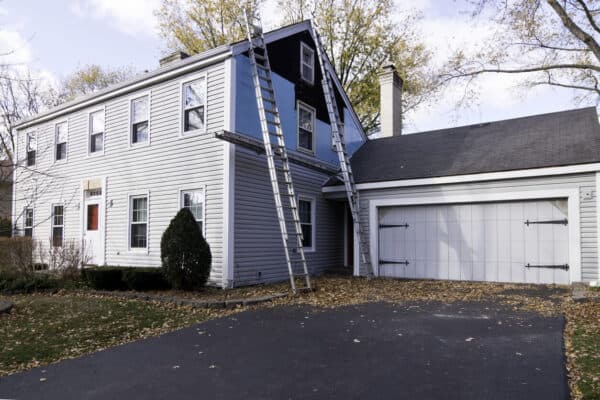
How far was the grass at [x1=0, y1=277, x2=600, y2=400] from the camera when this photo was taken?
5.13m

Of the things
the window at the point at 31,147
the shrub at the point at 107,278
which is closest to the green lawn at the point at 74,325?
the shrub at the point at 107,278

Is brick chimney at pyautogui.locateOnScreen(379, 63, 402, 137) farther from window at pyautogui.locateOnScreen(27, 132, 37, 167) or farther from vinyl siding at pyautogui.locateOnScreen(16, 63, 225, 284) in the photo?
window at pyautogui.locateOnScreen(27, 132, 37, 167)

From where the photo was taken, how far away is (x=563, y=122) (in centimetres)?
1205

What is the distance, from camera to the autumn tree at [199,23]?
23484 mm

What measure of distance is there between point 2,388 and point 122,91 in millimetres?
9920

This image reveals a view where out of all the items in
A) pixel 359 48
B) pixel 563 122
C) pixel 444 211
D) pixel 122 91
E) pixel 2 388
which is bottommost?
pixel 2 388

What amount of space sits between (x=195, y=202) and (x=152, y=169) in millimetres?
1900

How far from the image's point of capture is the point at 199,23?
79.8ft

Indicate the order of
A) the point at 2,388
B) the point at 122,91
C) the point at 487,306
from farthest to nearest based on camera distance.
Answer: the point at 122,91 < the point at 487,306 < the point at 2,388

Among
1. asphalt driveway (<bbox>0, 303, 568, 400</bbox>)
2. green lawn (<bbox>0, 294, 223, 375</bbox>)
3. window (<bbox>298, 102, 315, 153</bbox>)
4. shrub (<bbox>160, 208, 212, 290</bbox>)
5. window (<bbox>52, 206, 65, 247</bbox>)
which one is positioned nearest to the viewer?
asphalt driveway (<bbox>0, 303, 568, 400</bbox>)

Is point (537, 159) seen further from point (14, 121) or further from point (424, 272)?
point (14, 121)

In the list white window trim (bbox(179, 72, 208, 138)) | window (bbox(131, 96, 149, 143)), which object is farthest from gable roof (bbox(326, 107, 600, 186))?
window (bbox(131, 96, 149, 143))

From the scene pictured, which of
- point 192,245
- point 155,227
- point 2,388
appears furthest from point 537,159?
point 2,388

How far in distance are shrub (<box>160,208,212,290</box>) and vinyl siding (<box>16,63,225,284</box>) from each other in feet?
2.82
